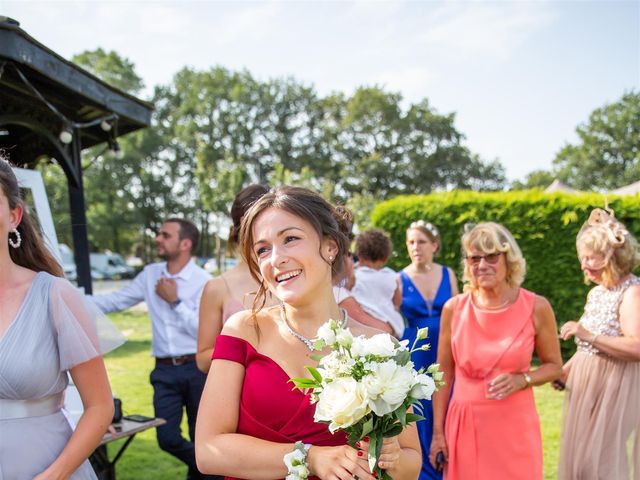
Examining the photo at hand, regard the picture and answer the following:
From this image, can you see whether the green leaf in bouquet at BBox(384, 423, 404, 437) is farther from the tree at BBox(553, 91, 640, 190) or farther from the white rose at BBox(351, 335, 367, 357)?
the tree at BBox(553, 91, 640, 190)

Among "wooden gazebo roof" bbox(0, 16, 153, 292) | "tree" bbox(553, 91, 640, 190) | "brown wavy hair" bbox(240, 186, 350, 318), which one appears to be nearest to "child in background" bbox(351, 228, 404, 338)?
"wooden gazebo roof" bbox(0, 16, 153, 292)

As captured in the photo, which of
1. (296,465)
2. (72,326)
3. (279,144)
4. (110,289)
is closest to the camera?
(296,465)

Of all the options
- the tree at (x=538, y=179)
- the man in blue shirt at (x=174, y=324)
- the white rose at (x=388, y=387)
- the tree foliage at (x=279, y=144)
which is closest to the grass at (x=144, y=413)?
the man in blue shirt at (x=174, y=324)

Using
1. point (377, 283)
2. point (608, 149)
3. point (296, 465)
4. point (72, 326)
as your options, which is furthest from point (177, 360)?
point (608, 149)

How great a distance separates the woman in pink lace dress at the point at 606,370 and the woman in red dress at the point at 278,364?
2.37 metres

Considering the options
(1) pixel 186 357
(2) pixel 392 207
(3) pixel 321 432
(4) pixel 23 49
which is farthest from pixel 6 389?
(2) pixel 392 207

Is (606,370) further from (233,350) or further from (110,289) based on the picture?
(110,289)

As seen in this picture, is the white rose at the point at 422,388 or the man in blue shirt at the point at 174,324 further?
the man in blue shirt at the point at 174,324

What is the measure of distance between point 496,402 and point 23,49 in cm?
390

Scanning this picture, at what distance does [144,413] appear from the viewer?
7.63 meters

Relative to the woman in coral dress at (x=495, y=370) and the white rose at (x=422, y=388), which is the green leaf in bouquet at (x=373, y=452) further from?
the woman in coral dress at (x=495, y=370)

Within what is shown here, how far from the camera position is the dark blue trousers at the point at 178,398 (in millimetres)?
4883

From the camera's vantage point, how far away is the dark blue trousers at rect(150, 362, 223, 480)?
4883 mm

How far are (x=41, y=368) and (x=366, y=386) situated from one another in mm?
1348
